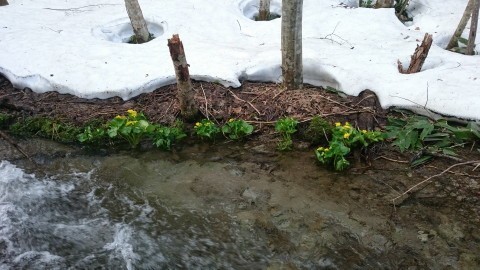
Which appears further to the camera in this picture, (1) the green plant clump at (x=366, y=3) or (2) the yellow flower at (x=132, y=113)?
(1) the green plant clump at (x=366, y=3)

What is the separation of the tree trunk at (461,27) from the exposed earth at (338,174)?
7.84 feet

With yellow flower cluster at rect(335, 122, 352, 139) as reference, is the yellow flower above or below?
above

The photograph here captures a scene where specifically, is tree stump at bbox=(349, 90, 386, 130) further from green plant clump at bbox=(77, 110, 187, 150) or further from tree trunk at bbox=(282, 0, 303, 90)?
green plant clump at bbox=(77, 110, 187, 150)

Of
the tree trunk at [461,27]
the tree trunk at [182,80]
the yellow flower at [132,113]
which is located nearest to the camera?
the tree trunk at [182,80]

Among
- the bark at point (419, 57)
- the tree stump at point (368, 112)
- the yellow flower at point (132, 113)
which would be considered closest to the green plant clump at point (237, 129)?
the yellow flower at point (132, 113)

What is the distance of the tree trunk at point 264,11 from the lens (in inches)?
302

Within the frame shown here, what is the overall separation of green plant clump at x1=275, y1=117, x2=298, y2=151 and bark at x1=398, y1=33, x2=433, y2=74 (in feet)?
6.52

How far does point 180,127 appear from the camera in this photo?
5.18m

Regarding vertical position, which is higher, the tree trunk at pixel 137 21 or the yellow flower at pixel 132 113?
the tree trunk at pixel 137 21

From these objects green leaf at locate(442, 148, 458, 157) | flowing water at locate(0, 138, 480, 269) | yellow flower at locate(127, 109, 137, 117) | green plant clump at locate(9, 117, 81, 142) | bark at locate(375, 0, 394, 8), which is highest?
bark at locate(375, 0, 394, 8)

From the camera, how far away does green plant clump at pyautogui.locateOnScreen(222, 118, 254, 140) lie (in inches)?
196

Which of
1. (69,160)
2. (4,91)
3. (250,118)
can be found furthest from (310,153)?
(4,91)

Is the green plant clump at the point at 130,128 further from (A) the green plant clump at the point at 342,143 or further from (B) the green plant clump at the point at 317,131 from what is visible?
(A) the green plant clump at the point at 342,143

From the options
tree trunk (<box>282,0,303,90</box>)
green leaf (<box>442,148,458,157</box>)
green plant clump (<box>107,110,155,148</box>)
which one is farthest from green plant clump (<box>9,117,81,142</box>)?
green leaf (<box>442,148,458,157</box>)
